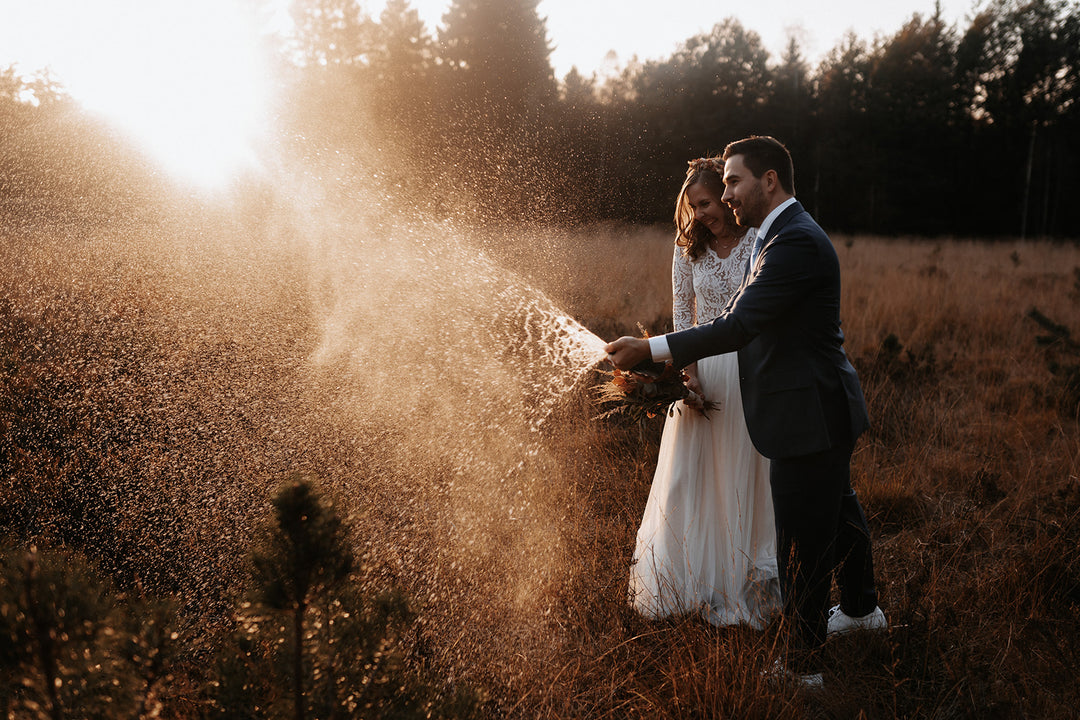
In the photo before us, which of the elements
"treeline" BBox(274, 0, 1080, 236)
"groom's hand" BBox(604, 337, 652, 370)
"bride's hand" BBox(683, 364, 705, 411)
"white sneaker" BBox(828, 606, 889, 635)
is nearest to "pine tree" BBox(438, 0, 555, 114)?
"treeline" BBox(274, 0, 1080, 236)

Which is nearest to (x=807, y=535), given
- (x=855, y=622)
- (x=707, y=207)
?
(x=855, y=622)

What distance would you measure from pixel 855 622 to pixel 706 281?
6.15 ft

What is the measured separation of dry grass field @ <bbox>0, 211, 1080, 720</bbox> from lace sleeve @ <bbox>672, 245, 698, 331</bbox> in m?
1.31

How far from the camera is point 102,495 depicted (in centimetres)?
391

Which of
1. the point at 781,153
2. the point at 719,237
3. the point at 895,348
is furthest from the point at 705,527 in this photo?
the point at 895,348

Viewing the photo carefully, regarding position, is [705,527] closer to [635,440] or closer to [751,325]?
[751,325]

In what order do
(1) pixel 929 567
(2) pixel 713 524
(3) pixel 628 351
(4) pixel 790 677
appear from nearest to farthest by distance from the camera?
(4) pixel 790 677 < (3) pixel 628 351 < (2) pixel 713 524 < (1) pixel 929 567

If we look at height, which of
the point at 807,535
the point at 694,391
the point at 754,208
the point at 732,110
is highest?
the point at 732,110

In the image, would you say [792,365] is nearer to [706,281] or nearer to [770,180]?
[770,180]

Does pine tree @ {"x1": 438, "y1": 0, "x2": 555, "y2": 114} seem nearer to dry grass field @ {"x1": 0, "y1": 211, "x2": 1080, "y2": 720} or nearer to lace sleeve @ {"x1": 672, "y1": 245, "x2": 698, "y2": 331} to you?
dry grass field @ {"x1": 0, "y1": 211, "x2": 1080, "y2": 720}

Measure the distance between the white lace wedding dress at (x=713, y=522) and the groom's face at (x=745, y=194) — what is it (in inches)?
28.0

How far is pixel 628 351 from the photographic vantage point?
2740 mm

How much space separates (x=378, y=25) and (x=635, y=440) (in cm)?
3913

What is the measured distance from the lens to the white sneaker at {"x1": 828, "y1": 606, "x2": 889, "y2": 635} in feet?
9.79
